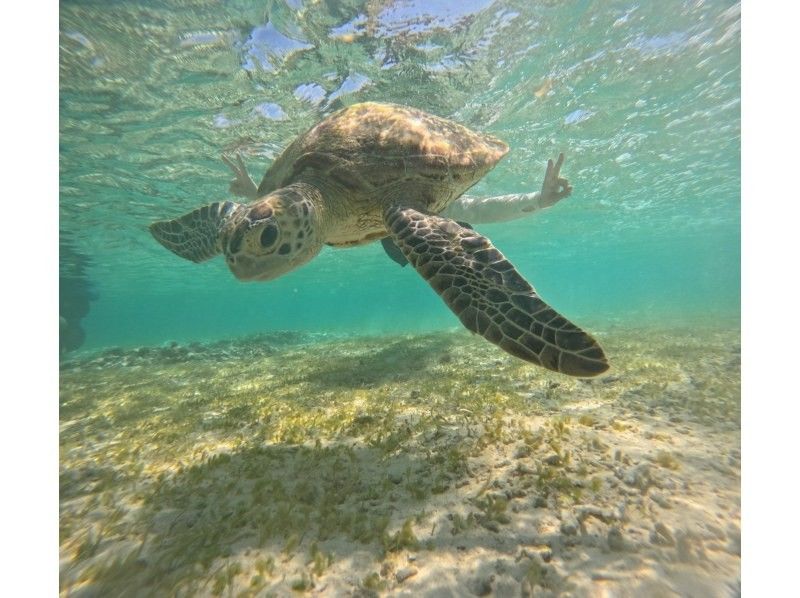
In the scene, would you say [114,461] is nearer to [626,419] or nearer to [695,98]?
[626,419]

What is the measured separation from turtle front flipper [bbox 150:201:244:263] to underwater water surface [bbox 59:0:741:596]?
2.75m

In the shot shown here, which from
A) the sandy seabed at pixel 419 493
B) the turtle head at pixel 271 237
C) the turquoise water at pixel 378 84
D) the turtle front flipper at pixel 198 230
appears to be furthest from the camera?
the turquoise water at pixel 378 84

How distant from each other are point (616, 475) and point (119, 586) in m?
3.60

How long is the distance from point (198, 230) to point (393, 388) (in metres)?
4.45

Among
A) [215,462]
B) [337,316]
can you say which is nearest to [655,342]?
[215,462]

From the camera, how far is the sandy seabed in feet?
6.68

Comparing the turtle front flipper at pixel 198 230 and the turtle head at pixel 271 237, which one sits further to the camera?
the turtle front flipper at pixel 198 230

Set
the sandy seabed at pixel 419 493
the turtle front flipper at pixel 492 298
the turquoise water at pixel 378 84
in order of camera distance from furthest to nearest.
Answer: the turquoise water at pixel 378 84
the turtle front flipper at pixel 492 298
the sandy seabed at pixel 419 493

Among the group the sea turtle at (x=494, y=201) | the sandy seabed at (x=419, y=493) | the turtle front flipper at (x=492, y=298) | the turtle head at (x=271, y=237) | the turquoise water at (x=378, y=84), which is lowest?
the sandy seabed at (x=419, y=493)

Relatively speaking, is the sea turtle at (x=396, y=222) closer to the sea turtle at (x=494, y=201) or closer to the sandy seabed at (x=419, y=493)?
the sandy seabed at (x=419, y=493)

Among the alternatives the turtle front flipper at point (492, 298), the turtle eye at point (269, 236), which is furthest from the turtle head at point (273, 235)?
the turtle front flipper at point (492, 298)

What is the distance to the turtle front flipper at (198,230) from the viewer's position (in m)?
6.12

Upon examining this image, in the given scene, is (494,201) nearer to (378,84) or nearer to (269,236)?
(378,84)

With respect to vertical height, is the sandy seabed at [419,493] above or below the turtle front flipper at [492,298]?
below
